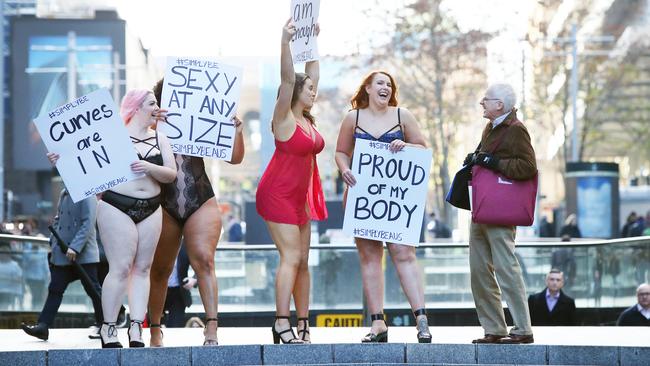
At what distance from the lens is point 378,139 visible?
10.8 meters

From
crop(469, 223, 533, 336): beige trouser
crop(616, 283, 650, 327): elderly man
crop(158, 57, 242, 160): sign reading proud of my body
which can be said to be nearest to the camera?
crop(469, 223, 533, 336): beige trouser

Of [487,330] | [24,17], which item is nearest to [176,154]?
[487,330]

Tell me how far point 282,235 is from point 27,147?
42045 millimetres

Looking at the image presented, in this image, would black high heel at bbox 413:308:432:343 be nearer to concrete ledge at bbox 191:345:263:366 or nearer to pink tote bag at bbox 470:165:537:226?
pink tote bag at bbox 470:165:537:226

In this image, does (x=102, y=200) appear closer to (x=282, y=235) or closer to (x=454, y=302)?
(x=282, y=235)

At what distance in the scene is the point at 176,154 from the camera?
10656 millimetres

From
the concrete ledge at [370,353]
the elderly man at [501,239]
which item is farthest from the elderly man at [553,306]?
the concrete ledge at [370,353]

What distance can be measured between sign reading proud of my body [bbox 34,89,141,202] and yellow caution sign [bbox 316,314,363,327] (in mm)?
9358

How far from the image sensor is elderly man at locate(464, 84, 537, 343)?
10.5 meters

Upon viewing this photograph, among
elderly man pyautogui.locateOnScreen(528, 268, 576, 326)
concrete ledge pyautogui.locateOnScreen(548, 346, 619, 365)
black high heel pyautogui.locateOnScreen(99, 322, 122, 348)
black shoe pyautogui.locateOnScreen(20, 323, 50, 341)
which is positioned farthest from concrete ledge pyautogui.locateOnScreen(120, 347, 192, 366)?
elderly man pyautogui.locateOnScreen(528, 268, 576, 326)

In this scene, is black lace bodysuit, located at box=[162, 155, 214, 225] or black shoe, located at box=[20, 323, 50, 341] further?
black shoe, located at box=[20, 323, 50, 341]

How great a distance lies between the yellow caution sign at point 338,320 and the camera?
63.9ft

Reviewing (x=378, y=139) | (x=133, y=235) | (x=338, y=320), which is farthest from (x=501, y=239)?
(x=338, y=320)

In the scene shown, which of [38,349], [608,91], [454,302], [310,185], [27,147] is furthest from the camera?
[608,91]
